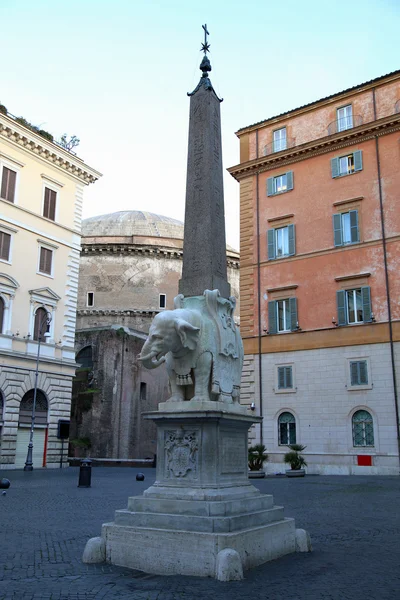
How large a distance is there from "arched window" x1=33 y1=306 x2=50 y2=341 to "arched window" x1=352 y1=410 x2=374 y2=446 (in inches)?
519

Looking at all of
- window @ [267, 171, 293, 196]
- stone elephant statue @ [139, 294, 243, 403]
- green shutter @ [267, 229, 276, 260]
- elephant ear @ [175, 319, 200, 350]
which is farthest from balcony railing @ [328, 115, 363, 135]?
elephant ear @ [175, 319, 200, 350]

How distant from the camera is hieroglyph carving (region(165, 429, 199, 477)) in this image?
Answer: 5562mm

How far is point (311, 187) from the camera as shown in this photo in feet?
79.8

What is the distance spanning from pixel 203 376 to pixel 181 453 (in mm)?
790

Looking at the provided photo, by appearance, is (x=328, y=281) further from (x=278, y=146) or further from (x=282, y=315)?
(x=278, y=146)

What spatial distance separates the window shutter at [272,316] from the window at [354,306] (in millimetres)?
2798

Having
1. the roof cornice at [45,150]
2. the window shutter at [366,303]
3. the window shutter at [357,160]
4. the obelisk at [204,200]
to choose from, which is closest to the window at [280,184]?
the window shutter at [357,160]

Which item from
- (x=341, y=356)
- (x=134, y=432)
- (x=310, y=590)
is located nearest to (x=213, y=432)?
(x=310, y=590)

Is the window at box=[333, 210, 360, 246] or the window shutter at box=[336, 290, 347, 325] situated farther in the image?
the window at box=[333, 210, 360, 246]

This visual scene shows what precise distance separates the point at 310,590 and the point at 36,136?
81.0ft

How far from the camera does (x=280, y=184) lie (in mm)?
25438

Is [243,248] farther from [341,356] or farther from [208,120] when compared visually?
[208,120]

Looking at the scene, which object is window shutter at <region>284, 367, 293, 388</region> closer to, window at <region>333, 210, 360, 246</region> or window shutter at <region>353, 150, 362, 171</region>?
window at <region>333, 210, 360, 246</region>

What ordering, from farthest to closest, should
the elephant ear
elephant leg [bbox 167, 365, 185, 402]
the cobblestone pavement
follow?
elephant leg [bbox 167, 365, 185, 402], the elephant ear, the cobblestone pavement
